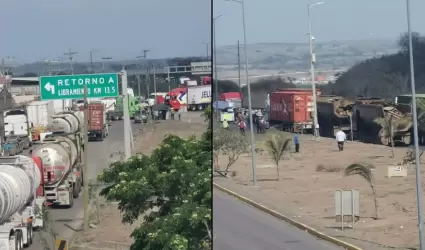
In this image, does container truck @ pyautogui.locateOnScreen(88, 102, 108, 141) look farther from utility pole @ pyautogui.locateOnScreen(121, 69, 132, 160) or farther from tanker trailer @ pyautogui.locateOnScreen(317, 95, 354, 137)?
tanker trailer @ pyautogui.locateOnScreen(317, 95, 354, 137)

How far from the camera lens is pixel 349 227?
1490 centimetres

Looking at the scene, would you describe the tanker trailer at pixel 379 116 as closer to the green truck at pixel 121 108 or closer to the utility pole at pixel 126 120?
the green truck at pixel 121 108

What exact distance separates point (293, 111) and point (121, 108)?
56.2 ft

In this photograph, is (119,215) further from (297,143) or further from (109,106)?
(297,143)

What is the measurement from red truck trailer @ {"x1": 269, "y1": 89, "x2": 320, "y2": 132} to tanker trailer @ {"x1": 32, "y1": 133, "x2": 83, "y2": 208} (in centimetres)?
1493

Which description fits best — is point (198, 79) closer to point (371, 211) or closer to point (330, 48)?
point (371, 211)

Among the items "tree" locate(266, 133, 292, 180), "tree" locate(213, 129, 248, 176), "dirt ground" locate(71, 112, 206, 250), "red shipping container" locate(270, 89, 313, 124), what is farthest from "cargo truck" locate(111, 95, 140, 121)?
"red shipping container" locate(270, 89, 313, 124)

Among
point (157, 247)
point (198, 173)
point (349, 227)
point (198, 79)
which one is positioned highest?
point (198, 79)

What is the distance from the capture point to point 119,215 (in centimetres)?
987

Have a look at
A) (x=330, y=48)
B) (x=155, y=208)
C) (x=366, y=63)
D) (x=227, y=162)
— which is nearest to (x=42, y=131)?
(x=155, y=208)

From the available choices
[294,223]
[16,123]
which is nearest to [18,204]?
[16,123]

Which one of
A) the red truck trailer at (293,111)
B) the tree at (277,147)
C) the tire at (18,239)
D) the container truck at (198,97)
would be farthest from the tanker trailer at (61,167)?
the red truck trailer at (293,111)

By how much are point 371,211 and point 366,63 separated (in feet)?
58.5

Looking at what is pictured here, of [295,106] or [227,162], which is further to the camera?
[295,106]
